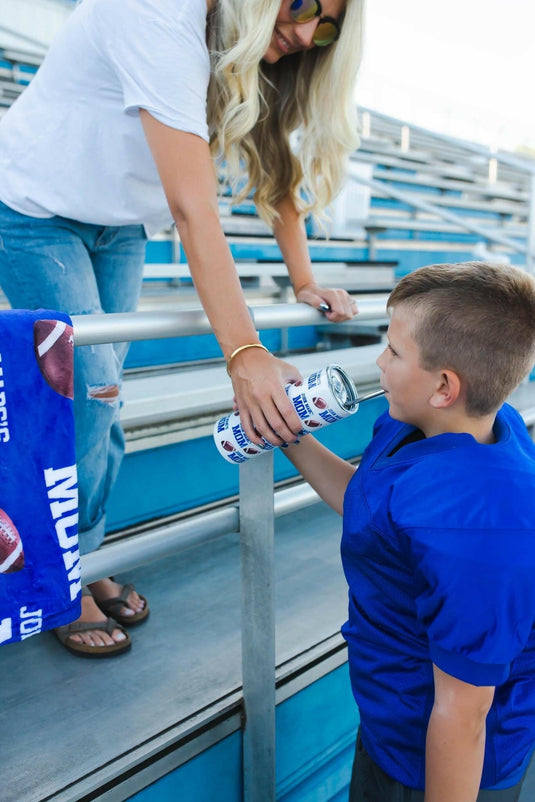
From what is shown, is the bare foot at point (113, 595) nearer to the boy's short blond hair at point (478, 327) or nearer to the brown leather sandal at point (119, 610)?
the brown leather sandal at point (119, 610)

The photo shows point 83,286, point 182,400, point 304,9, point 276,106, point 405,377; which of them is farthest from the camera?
point 182,400

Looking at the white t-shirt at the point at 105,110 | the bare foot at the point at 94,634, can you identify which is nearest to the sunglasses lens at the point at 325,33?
the white t-shirt at the point at 105,110

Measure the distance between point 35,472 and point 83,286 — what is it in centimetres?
38

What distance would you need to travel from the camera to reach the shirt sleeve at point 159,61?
744mm

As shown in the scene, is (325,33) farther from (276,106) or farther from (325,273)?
(325,273)

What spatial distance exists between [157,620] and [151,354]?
1.13m

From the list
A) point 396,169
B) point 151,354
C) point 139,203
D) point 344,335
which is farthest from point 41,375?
point 396,169

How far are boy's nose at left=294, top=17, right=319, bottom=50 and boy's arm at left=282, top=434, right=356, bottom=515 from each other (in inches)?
20.3

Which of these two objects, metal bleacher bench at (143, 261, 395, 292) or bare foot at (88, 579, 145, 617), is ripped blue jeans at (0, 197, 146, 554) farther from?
metal bleacher bench at (143, 261, 395, 292)

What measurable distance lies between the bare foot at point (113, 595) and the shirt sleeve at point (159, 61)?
0.80 meters

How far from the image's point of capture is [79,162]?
35.2 inches

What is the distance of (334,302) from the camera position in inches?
37.5

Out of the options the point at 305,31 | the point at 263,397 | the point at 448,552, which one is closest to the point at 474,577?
the point at 448,552

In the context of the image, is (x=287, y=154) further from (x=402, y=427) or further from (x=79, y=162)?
(x=402, y=427)
